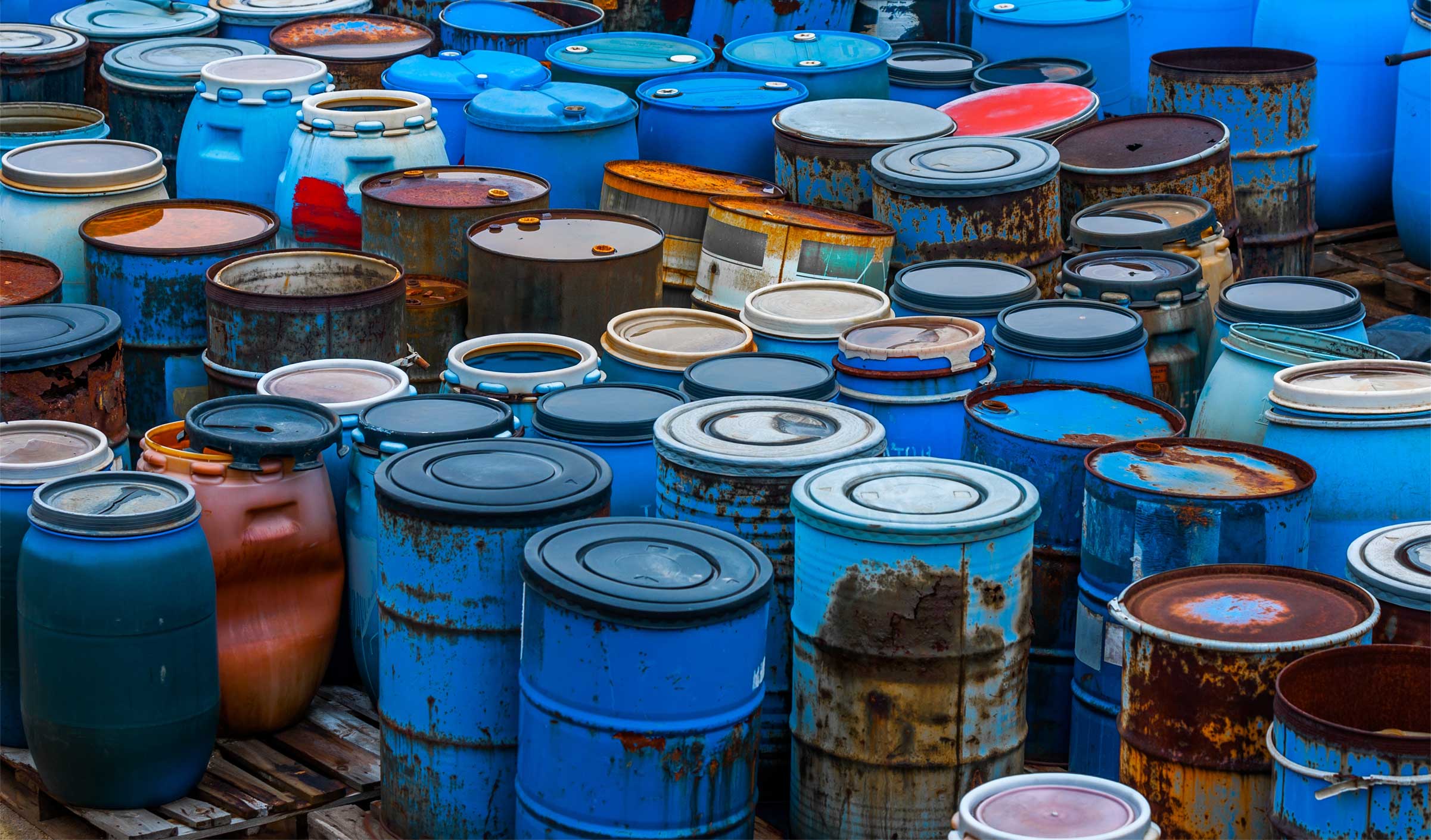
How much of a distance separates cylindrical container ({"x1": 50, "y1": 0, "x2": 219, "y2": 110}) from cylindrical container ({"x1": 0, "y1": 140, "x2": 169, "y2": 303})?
5.17ft

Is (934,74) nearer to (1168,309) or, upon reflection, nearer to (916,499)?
(1168,309)

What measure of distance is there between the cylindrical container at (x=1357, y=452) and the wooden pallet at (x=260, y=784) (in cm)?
270

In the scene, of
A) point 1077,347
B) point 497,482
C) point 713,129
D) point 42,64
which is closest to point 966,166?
point 713,129

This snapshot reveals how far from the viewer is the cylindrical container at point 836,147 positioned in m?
7.09

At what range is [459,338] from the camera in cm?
646

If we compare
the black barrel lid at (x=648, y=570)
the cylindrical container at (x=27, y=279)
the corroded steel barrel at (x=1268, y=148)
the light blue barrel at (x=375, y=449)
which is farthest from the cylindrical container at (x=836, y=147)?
the black barrel lid at (x=648, y=570)

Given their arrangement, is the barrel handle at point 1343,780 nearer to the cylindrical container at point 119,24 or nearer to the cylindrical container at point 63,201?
the cylindrical container at point 63,201

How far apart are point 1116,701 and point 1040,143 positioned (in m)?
2.84

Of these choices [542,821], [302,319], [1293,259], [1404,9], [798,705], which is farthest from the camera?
[1404,9]

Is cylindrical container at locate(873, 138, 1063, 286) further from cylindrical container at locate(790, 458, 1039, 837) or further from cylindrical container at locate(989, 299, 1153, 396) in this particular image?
cylindrical container at locate(790, 458, 1039, 837)

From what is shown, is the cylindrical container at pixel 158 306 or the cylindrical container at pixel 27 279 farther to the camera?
the cylindrical container at pixel 158 306

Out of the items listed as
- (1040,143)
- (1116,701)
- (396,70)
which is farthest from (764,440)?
(396,70)

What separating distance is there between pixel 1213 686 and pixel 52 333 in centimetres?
361

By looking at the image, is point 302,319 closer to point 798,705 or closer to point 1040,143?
point 798,705
